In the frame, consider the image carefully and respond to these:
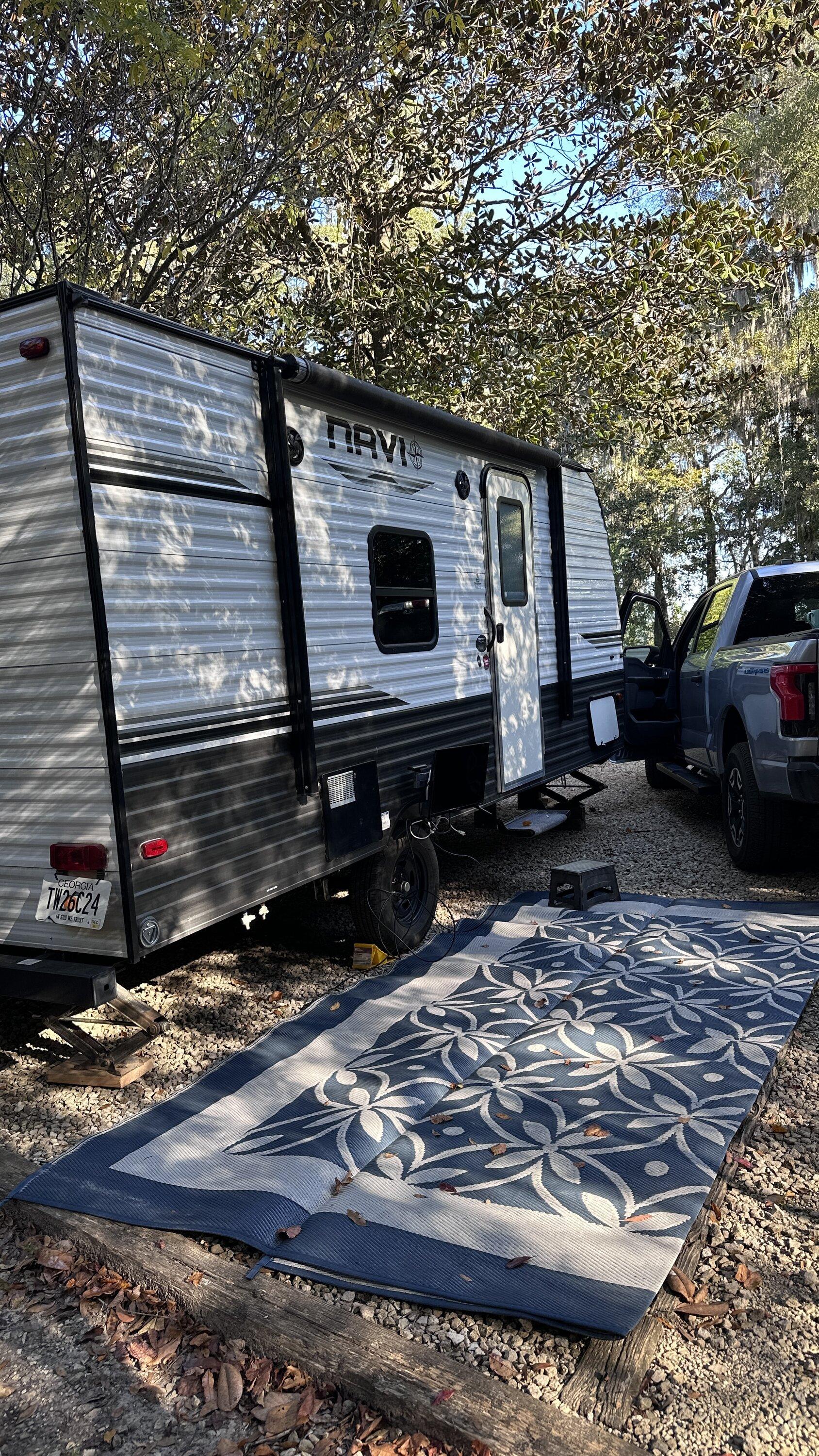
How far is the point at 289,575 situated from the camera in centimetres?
447

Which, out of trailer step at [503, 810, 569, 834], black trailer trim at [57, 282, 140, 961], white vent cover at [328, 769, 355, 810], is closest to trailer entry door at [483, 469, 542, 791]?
trailer step at [503, 810, 569, 834]

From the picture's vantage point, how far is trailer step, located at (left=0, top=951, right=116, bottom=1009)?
11.4 feet

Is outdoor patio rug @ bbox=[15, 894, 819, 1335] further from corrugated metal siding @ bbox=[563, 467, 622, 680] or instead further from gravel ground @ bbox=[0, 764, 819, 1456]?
corrugated metal siding @ bbox=[563, 467, 622, 680]

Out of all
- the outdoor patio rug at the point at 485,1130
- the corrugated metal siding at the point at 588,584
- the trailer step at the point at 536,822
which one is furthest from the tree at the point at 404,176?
the outdoor patio rug at the point at 485,1130

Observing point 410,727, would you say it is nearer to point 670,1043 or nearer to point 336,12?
point 670,1043

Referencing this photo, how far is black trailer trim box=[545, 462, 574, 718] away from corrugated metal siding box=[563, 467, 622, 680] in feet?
0.33

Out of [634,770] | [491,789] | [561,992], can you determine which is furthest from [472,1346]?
[634,770]

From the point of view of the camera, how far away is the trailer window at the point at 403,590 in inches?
208

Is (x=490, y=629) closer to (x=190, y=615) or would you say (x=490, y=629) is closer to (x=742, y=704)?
(x=742, y=704)

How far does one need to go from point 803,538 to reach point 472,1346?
26561 millimetres

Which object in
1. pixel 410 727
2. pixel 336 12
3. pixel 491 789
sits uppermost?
pixel 336 12

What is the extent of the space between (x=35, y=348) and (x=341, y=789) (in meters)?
2.29

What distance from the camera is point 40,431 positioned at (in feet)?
11.6

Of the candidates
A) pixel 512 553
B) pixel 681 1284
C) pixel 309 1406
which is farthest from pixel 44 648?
pixel 512 553
